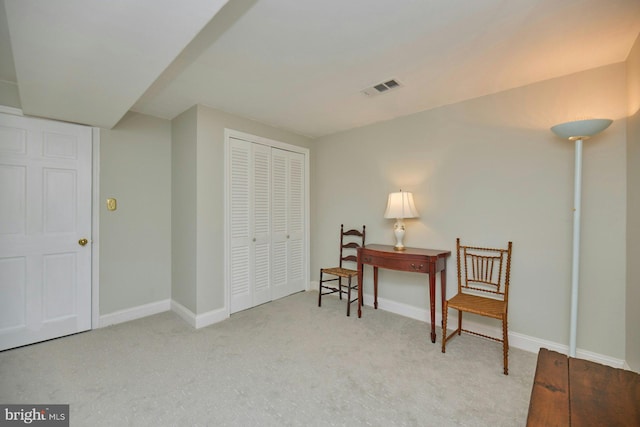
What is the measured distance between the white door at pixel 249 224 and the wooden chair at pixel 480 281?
211 centimetres

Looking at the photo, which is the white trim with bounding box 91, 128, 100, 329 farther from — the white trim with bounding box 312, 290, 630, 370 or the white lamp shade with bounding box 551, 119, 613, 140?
the white lamp shade with bounding box 551, 119, 613, 140

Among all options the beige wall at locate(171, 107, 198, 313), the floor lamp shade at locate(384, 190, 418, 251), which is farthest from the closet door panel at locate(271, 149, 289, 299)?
the floor lamp shade at locate(384, 190, 418, 251)

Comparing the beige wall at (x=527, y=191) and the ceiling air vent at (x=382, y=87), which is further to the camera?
the ceiling air vent at (x=382, y=87)

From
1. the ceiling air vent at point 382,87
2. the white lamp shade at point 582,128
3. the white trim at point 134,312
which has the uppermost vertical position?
the ceiling air vent at point 382,87

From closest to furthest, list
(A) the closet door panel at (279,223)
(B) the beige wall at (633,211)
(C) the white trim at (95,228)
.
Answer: (B) the beige wall at (633,211) < (C) the white trim at (95,228) < (A) the closet door panel at (279,223)

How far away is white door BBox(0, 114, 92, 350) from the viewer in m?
2.35

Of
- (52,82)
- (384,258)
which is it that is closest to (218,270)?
(384,258)

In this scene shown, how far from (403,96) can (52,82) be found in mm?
2711

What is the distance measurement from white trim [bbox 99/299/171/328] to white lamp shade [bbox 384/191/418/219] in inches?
110

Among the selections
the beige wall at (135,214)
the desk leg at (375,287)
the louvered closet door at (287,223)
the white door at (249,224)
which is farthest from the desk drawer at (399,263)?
the beige wall at (135,214)

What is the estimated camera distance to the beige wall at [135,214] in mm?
2846
